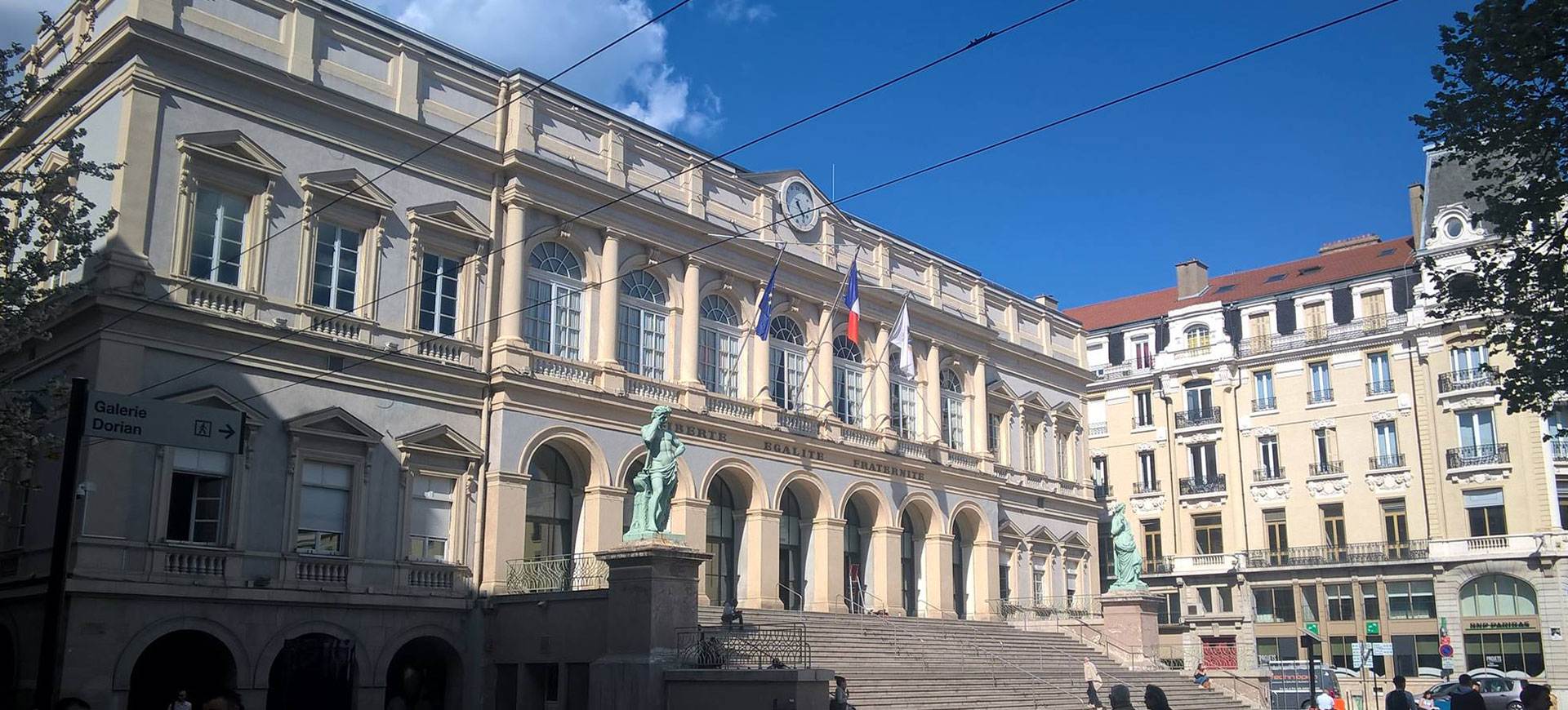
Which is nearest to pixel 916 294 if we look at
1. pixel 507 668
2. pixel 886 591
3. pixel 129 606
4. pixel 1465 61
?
pixel 886 591

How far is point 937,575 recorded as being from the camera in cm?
3778

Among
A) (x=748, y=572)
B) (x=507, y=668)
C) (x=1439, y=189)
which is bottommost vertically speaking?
(x=507, y=668)

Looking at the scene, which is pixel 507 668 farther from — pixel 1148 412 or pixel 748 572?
pixel 1148 412

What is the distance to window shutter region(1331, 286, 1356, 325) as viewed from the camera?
51.2 metres

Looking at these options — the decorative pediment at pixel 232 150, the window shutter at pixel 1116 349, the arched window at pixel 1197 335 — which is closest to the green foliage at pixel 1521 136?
the decorative pediment at pixel 232 150

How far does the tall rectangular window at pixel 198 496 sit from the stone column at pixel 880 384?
1838cm

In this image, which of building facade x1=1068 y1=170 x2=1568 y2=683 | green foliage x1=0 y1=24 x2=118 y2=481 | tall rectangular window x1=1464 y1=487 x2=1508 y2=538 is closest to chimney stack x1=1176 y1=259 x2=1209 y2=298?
building facade x1=1068 y1=170 x2=1568 y2=683

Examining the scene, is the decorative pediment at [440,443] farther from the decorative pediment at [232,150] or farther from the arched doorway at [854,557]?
the arched doorway at [854,557]

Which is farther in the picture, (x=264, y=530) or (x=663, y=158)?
(x=663, y=158)

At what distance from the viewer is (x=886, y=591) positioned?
35.5 metres

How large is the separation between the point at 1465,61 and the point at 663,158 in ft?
59.1

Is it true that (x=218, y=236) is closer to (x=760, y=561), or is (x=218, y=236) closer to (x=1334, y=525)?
(x=760, y=561)

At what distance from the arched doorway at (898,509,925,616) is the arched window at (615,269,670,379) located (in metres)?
10.1

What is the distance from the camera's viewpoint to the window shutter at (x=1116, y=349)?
58062 millimetres
